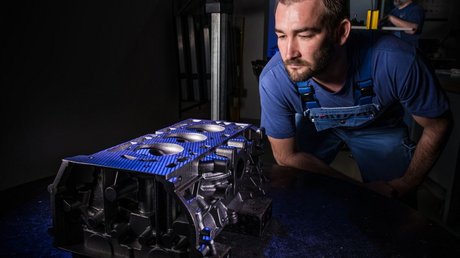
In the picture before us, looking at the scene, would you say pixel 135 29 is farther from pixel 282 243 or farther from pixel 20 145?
pixel 282 243

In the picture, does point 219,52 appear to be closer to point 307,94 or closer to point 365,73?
point 307,94

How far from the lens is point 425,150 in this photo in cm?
152

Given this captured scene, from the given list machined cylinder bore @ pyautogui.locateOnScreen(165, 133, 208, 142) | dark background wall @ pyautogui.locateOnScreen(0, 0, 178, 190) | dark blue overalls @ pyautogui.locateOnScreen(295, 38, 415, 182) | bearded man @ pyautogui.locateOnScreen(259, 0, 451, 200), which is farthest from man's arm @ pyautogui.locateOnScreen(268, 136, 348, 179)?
dark background wall @ pyautogui.locateOnScreen(0, 0, 178, 190)

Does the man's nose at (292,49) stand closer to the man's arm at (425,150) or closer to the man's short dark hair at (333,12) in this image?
the man's short dark hair at (333,12)

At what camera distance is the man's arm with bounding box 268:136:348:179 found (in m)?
1.61

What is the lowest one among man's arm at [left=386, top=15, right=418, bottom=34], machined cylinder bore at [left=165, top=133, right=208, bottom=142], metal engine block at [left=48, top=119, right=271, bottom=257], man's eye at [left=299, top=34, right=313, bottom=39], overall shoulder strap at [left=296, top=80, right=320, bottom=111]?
metal engine block at [left=48, top=119, right=271, bottom=257]

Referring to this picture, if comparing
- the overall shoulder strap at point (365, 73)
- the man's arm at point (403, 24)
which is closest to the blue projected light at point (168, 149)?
the overall shoulder strap at point (365, 73)

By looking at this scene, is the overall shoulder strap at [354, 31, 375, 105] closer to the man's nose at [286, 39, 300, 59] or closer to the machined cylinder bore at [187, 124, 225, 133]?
the man's nose at [286, 39, 300, 59]

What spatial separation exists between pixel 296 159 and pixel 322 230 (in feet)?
2.27

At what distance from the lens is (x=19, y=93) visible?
213cm

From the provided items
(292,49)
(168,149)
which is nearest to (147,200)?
(168,149)

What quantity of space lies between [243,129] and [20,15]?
69.7 inches

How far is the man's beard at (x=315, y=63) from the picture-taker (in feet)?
4.41

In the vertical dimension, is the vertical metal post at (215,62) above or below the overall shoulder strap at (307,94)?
above
